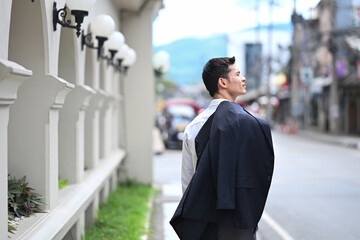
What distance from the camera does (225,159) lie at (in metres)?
3.23

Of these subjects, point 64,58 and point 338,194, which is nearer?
point 64,58

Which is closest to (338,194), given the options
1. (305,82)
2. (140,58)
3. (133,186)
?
(133,186)

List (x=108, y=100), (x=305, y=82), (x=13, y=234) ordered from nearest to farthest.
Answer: (x=13, y=234), (x=108, y=100), (x=305, y=82)

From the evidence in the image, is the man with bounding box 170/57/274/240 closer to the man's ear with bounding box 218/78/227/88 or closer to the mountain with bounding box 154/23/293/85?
the man's ear with bounding box 218/78/227/88

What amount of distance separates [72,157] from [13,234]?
2.28 m

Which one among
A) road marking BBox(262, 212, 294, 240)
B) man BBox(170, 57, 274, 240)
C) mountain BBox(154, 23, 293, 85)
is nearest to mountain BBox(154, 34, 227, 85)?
mountain BBox(154, 23, 293, 85)

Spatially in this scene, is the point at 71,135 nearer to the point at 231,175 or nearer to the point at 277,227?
the point at 231,175

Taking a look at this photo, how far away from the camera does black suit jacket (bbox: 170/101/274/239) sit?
10.6 feet

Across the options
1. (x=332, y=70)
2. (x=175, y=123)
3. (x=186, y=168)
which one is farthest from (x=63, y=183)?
(x=332, y=70)

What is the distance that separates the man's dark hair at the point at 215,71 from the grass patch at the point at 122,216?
3140mm

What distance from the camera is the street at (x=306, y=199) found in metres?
7.93

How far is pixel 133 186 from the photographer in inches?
430

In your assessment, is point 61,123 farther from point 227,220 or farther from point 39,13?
point 227,220

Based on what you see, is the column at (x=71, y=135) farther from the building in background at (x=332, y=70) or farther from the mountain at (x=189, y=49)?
the building in background at (x=332, y=70)
